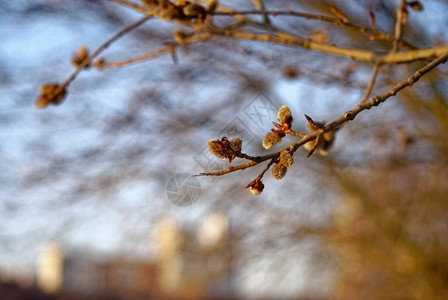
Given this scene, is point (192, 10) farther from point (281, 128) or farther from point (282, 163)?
point (282, 163)

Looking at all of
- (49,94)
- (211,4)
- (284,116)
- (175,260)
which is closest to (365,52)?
(211,4)

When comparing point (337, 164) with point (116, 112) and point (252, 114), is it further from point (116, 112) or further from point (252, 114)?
point (252, 114)

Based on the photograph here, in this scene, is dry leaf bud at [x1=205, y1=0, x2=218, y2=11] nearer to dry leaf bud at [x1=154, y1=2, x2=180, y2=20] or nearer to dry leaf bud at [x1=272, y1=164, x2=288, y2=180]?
dry leaf bud at [x1=154, y1=2, x2=180, y2=20]

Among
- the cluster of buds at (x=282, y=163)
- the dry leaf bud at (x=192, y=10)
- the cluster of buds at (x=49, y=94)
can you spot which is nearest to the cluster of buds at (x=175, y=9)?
the dry leaf bud at (x=192, y=10)

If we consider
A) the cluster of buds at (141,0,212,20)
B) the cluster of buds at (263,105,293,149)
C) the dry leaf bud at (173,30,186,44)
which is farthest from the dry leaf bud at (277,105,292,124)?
the dry leaf bud at (173,30,186,44)

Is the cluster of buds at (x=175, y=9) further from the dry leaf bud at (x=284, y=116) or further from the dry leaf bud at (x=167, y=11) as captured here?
the dry leaf bud at (x=284, y=116)

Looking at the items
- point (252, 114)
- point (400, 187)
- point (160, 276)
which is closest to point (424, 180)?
point (400, 187)

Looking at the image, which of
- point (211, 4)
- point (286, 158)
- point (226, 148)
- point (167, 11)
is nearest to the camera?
point (286, 158)

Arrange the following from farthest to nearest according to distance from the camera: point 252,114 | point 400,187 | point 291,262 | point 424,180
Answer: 1. point 400,187
2. point 291,262
3. point 424,180
4. point 252,114
